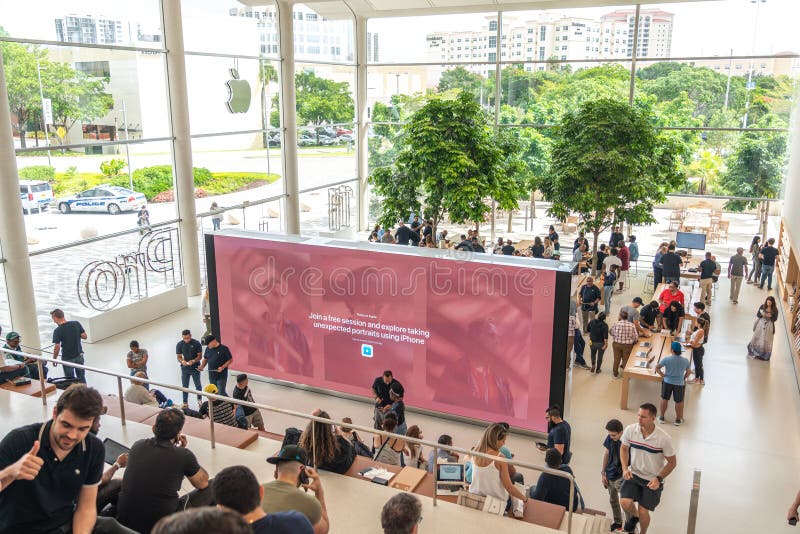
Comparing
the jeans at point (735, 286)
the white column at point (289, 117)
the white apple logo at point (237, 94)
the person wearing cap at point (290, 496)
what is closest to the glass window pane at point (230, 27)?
the white column at point (289, 117)

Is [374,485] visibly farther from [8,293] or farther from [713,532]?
[8,293]

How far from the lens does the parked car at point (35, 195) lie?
12.6 m

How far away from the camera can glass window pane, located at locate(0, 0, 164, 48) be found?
12297 mm

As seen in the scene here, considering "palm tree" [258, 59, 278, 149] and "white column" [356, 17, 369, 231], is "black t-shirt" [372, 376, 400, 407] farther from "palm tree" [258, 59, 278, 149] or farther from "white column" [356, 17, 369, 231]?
"white column" [356, 17, 369, 231]

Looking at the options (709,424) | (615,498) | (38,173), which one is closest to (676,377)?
(709,424)

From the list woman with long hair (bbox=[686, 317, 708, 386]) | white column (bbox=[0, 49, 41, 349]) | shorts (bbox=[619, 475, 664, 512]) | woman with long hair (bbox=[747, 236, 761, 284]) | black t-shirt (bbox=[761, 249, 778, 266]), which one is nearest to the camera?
shorts (bbox=[619, 475, 664, 512])

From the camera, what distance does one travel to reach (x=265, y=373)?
12008mm

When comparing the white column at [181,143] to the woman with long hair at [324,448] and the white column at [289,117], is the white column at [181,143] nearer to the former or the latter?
the white column at [289,117]

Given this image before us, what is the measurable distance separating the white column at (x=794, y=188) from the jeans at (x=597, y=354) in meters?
4.96

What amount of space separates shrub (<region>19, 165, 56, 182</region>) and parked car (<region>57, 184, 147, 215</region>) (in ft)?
1.75

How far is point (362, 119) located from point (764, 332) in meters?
15.2

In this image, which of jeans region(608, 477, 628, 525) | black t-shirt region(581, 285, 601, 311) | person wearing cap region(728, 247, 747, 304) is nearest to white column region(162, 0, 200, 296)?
black t-shirt region(581, 285, 601, 311)

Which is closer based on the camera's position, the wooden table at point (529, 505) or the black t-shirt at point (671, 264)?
the wooden table at point (529, 505)

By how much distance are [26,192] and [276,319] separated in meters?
5.40
